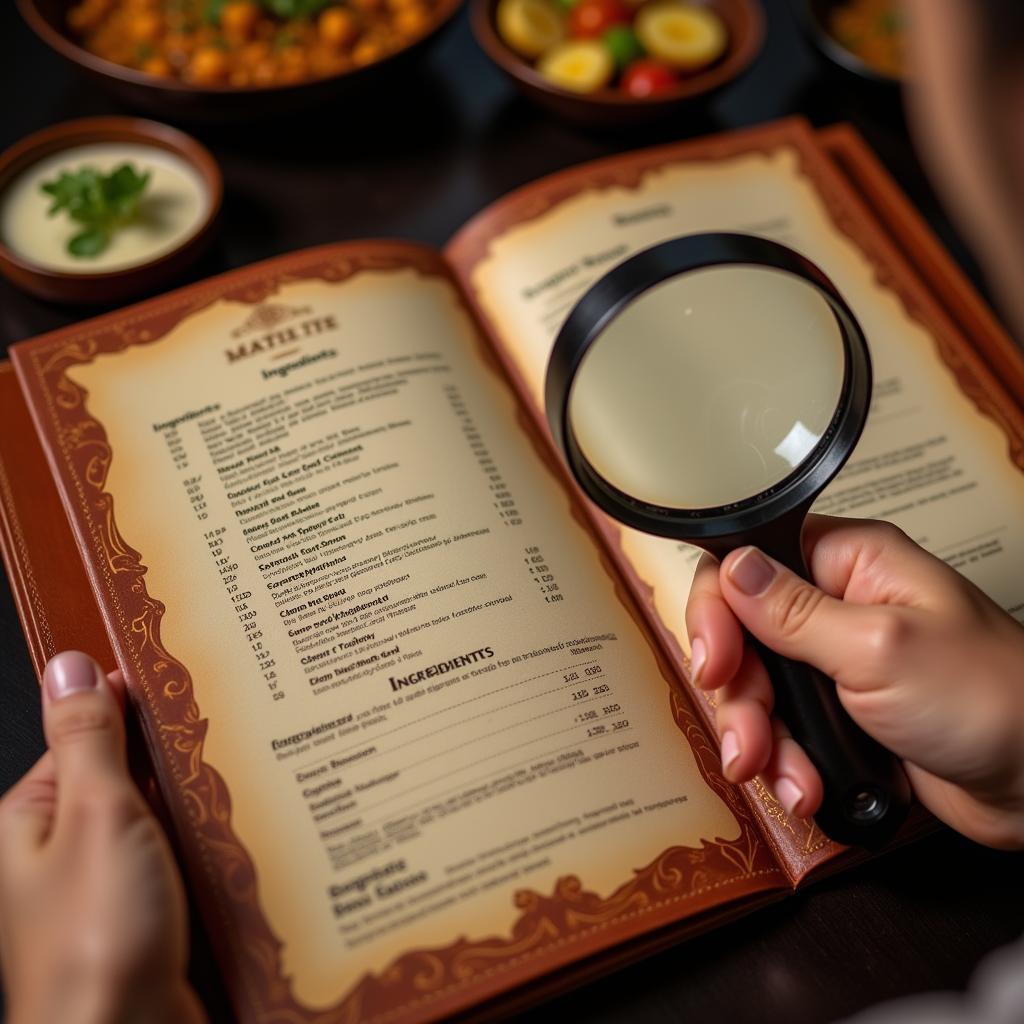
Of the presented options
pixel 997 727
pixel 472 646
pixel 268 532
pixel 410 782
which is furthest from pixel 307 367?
pixel 997 727

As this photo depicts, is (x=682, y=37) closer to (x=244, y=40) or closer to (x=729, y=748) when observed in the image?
(x=244, y=40)

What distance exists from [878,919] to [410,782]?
0.48m

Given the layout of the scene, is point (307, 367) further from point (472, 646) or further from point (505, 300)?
point (472, 646)

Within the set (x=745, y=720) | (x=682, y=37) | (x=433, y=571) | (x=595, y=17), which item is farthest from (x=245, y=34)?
(x=745, y=720)

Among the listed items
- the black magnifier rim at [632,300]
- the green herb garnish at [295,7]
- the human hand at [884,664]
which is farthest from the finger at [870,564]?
the green herb garnish at [295,7]

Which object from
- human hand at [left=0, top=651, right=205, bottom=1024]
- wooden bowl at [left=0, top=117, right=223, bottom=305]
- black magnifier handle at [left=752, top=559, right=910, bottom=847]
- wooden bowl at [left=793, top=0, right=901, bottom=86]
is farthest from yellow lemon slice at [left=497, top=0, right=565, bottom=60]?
human hand at [left=0, top=651, right=205, bottom=1024]

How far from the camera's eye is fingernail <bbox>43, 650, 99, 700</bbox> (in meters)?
1.09

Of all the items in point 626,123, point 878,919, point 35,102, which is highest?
point 35,102

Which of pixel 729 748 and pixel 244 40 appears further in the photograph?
pixel 244 40

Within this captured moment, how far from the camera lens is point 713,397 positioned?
110 cm

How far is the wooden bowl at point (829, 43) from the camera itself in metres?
1.68

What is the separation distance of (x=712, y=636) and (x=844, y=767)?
0.56 feet

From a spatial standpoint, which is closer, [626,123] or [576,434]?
[576,434]

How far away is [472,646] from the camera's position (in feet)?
3.76
